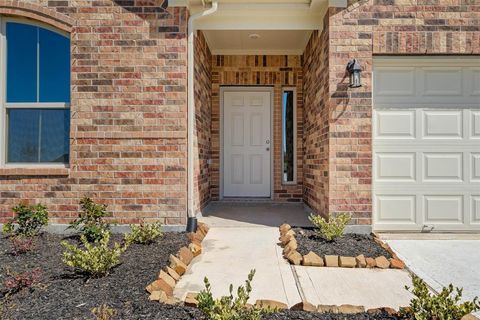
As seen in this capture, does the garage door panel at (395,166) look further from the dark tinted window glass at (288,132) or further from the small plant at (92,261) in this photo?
the small plant at (92,261)

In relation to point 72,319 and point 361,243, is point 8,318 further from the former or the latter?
point 361,243

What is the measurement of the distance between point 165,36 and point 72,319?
3.35 metres

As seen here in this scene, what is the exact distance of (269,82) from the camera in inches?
243

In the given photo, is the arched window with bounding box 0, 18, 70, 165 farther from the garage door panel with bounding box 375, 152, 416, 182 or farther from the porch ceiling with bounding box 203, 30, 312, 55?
the garage door panel with bounding box 375, 152, 416, 182

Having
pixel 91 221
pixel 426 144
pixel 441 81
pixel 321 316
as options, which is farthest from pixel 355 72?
pixel 91 221

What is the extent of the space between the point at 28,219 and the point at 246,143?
12.7ft

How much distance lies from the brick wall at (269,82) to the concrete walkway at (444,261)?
2.65 metres

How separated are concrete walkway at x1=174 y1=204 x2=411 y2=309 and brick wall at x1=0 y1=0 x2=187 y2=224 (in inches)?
35.2

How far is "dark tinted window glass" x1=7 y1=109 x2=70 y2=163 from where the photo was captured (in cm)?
415

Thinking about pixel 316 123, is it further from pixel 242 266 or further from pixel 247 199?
pixel 242 266

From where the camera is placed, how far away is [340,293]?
99.3 inches

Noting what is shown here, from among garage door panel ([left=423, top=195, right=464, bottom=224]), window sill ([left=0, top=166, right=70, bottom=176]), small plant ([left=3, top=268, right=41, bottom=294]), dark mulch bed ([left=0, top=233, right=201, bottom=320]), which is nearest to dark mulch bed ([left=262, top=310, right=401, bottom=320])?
dark mulch bed ([left=0, top=233, right=201, bottom=320])

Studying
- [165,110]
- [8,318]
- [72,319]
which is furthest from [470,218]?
[8,318]

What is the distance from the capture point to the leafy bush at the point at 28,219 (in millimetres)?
3693
